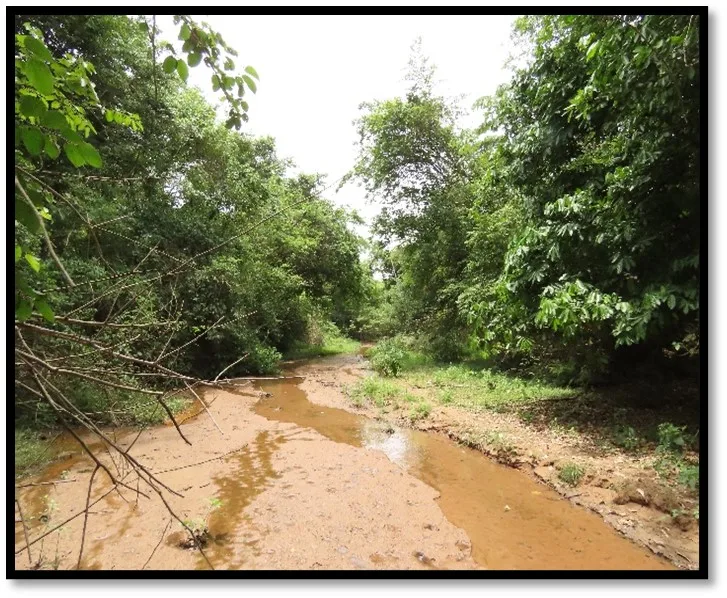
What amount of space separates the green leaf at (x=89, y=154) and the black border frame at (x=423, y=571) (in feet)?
2.04

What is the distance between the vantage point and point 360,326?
84.8 ft

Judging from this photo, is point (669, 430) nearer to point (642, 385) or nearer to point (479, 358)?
point (642, 385)

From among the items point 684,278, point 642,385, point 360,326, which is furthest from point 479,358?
point 360,326

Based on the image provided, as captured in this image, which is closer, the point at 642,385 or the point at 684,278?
the point at 684,278

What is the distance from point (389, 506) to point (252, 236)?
888 cm

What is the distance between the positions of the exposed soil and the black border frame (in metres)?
0.74

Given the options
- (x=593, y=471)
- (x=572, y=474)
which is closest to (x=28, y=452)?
(x=572, y=474)

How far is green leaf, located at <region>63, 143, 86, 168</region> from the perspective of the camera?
1071 mm

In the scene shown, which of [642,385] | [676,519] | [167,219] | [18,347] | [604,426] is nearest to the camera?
[18,347]

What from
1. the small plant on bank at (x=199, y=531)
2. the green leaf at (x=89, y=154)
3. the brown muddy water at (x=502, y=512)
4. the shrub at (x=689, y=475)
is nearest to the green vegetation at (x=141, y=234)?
the green leaf at (x=89, y=154)

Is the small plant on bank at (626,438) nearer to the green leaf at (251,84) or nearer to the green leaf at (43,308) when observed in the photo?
the green leaf at (251,84)

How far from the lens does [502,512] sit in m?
3.77

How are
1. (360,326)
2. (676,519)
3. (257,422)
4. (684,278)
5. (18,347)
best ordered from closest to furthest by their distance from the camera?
(18,347)
(676,519)
(684,278)
(257,422)
(360,326)

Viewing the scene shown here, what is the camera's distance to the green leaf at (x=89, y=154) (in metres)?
1.08
